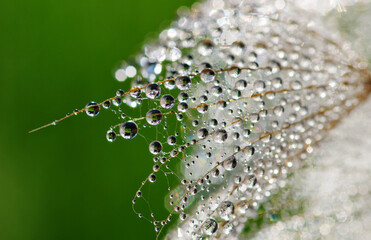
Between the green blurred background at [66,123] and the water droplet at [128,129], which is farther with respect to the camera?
the green blurred background at [66,123]

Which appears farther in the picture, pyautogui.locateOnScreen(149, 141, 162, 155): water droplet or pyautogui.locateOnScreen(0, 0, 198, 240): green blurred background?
pyautogui.locateOnScreen(0, 0, 198, 240): green blurred background

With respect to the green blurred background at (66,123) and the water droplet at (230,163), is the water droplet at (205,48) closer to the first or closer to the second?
the water droplet at (230,163)

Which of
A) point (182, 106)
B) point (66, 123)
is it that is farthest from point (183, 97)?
point (66, 123)

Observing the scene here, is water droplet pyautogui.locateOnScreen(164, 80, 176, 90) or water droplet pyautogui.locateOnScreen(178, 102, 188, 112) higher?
water droplet pyautogui.locateOnScreen(164, 80, 176, 90)

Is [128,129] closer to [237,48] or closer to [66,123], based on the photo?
[237,48]

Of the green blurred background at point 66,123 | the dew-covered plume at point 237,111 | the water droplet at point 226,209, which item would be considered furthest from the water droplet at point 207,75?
the green blurred background at point 66,123

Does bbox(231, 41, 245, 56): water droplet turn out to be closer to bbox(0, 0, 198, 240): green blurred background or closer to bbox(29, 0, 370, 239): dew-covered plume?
bbox(29, 0, 370, 239): dew-covered plume

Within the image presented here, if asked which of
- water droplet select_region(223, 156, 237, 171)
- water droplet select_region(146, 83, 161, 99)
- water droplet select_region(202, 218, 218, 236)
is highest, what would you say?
water droplet select_region(146, 83, 161, 99)

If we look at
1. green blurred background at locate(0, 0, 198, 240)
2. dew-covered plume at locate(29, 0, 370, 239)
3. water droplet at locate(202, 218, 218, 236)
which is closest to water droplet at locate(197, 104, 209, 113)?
dew-covered plume at locate(29, 0, 370, 239)
